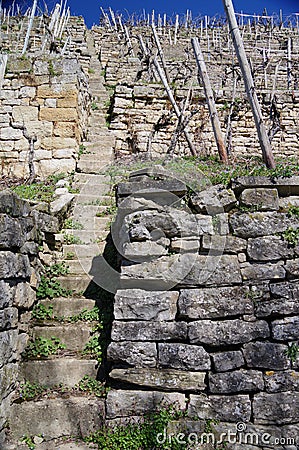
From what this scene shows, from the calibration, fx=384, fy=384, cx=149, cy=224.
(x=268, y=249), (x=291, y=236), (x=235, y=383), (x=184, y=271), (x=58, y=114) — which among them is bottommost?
(x=235, y=383)

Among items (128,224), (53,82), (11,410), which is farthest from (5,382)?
(53,82)

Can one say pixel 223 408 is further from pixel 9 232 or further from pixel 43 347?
pixel 9 232

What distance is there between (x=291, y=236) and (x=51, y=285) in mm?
2291

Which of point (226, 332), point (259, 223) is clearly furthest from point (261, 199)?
point (226, 332)

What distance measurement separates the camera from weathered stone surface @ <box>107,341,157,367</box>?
9.21 ft

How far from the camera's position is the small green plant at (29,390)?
2962 millimetres

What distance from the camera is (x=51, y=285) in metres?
3.81

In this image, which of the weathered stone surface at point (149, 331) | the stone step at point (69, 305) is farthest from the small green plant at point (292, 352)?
the stone step at point (69, 305)

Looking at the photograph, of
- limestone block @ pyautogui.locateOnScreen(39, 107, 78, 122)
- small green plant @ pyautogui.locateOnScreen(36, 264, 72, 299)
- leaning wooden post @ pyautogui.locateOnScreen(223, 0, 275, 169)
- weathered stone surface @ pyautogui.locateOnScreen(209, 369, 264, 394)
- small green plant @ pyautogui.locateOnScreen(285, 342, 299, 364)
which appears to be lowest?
weathered stone surface @ pyautogui.locateOnScreen(209, 369, 264, 394)

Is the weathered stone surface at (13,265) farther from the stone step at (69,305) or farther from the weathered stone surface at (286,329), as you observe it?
the weathered stone surface at (286,329)

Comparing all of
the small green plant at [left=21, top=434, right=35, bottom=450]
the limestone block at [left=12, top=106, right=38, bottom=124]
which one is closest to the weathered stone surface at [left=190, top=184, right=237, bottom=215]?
the small green plant at [left=21, top=434, right=35, bottom=450]

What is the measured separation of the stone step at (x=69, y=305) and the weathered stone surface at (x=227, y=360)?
135cm

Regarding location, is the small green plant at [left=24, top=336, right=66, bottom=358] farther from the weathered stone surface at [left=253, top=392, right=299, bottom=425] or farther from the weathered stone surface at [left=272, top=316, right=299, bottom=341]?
the weathered stone surface at [left=272, top=316, right=299, bottom=341]
